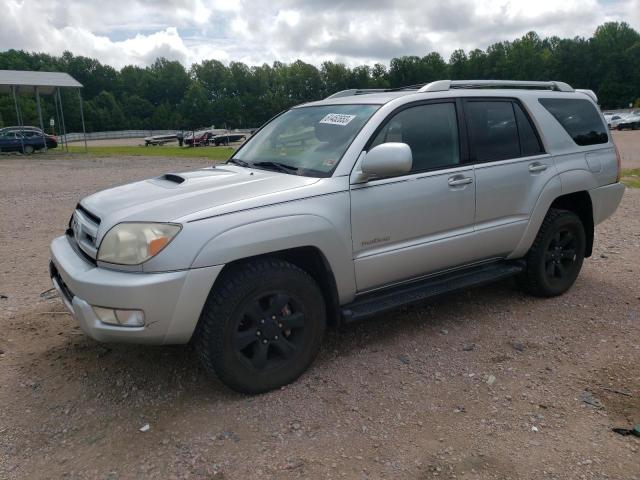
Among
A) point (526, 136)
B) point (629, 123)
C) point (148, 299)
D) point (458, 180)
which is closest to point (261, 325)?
point (148, 299)

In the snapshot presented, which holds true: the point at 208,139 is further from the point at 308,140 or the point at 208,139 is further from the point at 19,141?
the point at 308,140

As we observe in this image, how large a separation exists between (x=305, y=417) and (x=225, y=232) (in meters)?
1.13

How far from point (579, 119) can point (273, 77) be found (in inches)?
4823

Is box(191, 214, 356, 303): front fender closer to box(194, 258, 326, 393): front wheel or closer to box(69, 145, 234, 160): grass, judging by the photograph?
box(194, 258, 326, 393): front wheel

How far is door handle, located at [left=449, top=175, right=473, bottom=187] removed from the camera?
3.92m

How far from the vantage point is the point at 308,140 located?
394 cm

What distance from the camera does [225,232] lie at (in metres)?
3.00

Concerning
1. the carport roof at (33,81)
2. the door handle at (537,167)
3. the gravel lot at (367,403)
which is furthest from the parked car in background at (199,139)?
the door handle at (537,167)

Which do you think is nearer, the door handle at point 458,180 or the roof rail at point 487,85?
the door handle at point 458,180

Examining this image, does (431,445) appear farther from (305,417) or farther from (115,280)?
(115,280)

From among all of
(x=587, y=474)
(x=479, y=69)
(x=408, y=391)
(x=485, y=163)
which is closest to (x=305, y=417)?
(x=408, y=391)

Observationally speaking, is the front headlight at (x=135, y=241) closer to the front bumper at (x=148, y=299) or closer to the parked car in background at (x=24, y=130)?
the front bumper at (x=148, y=299)

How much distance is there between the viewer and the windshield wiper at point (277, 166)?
145 inches

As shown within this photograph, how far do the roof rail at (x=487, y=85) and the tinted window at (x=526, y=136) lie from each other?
24 cm
